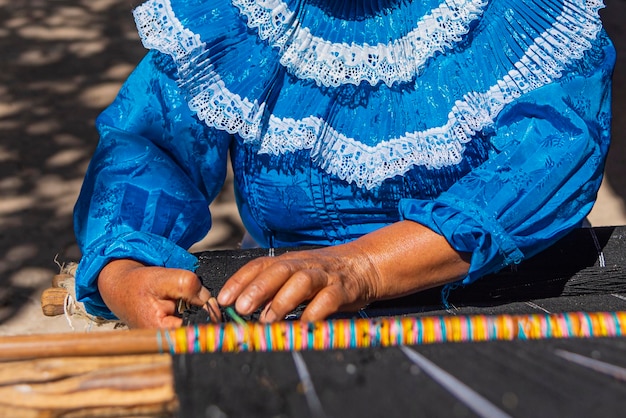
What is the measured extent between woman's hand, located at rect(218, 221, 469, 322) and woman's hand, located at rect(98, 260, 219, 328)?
9 centimetres

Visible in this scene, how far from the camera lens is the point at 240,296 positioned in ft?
3.54

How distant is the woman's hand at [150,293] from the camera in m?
1.18

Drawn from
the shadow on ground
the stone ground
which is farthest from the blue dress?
the shadow on ground

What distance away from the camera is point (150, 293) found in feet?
4.05

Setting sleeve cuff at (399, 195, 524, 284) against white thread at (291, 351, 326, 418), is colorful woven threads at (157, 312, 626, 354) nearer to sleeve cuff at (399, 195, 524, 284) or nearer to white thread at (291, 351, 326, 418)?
white thread at (291, 351, 326, 418)

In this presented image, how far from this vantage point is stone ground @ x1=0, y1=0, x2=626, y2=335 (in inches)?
121

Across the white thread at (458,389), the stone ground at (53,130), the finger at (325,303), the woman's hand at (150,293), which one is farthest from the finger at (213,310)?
the stone ground at (53,130)

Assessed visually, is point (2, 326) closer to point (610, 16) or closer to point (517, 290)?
point (517, 290)

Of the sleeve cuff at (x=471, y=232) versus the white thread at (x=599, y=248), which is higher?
the sleeve cuff at (x=471, y=232)

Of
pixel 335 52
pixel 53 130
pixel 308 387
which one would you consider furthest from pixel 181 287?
pixel 53 130

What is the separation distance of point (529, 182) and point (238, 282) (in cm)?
54

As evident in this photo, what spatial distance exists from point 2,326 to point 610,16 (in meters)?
3.76

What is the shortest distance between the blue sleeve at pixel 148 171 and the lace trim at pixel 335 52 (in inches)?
8.8

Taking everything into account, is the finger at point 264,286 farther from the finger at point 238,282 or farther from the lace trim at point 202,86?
the lace trim at point 202,86
